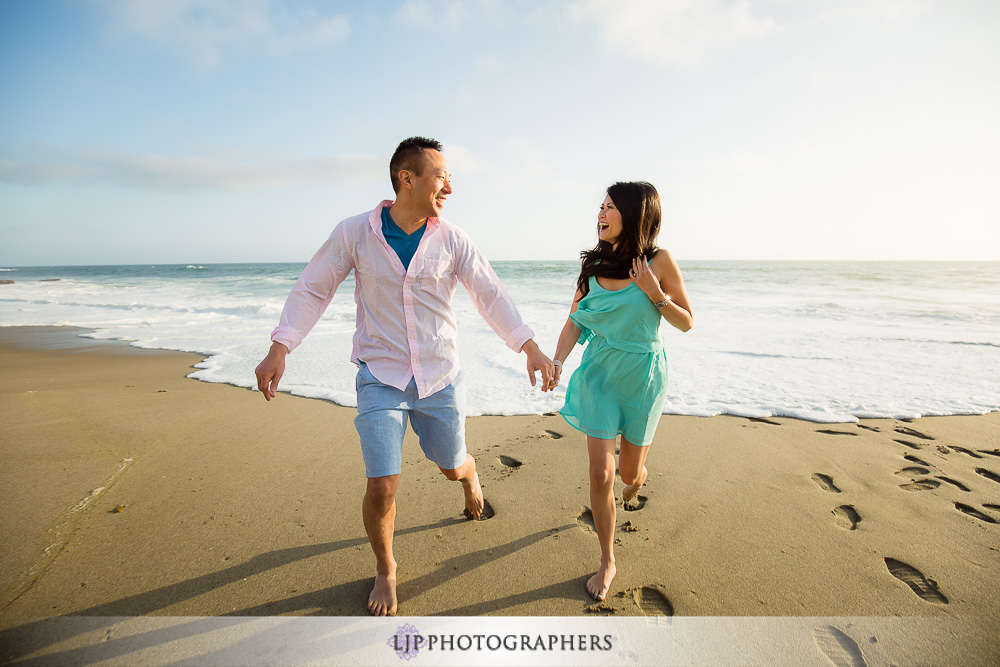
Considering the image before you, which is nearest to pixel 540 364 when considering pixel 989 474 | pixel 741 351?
pixel 989 474

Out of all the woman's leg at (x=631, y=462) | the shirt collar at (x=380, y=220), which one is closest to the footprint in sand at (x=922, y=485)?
the woman's leg at (x=631, y=462)

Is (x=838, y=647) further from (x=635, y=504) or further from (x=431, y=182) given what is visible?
(x=431, y=182)

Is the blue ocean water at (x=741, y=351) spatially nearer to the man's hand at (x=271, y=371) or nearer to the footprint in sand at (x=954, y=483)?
the footprint in sand at (x=954, y=483)

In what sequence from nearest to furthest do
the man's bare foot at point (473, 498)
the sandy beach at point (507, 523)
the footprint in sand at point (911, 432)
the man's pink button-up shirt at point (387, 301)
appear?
the sandy beach at point (507, 523)
the man's pink button-up shirt at point (387, 301)
the man's bare foot at point (473, 498)
the footprint in sand at point (911, 432)

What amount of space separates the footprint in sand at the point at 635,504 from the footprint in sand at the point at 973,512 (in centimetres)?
192

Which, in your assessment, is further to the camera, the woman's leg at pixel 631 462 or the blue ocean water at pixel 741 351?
the blue ocean water at pixel 741 351

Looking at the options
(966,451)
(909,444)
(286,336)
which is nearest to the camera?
(286,336)

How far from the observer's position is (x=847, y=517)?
116 inches

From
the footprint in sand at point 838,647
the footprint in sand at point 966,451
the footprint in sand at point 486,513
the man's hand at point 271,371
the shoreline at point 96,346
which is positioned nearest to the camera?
the footprint in sand at point 838,647

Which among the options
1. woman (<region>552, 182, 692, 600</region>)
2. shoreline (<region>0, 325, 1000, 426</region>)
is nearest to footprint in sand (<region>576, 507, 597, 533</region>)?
woman (<region>552, 182, 692, 600</region>)

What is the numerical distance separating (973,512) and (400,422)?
3.51 metres

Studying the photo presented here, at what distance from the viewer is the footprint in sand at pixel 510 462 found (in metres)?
3.66

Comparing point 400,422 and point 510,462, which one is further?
point 510,462

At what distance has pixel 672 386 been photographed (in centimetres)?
573
